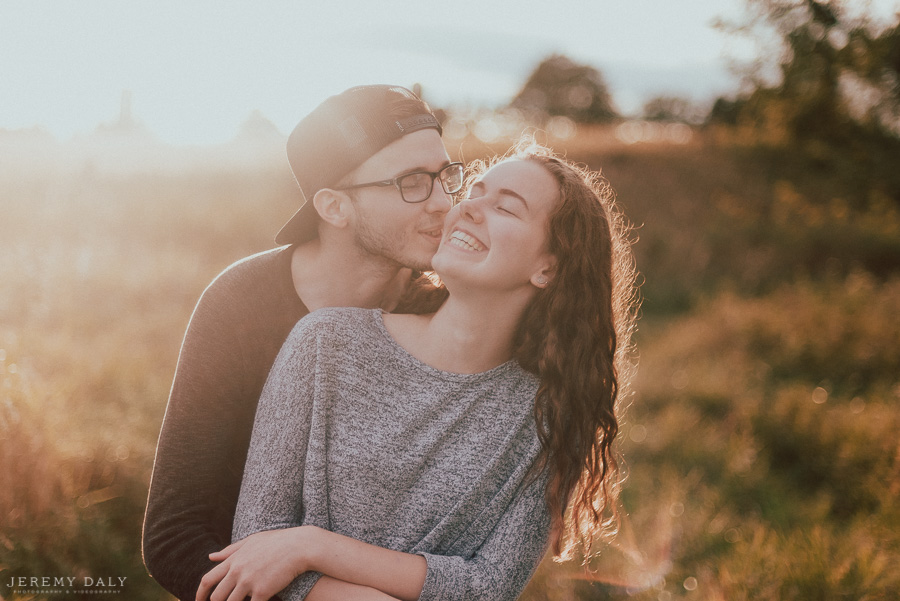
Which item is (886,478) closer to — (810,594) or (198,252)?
(810,594)

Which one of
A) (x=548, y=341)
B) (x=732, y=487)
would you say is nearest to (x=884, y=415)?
(x=732, y=487)

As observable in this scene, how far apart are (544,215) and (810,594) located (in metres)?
2.85

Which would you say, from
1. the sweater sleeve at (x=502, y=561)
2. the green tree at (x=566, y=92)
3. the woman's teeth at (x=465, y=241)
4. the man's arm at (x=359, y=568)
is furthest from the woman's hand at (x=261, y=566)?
the green tree at (x=566, y=92)

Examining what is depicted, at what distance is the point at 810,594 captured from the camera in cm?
353

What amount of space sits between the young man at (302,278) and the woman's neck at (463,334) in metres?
0.36

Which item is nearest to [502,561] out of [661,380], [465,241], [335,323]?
[335,323]

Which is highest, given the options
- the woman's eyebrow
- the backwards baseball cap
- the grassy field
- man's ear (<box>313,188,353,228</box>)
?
the backwards baseball cap

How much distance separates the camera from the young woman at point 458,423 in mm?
1861

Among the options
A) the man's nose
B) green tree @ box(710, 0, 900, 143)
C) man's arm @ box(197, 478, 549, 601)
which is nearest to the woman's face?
the man's nose

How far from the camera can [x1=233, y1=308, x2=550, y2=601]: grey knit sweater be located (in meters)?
1.90

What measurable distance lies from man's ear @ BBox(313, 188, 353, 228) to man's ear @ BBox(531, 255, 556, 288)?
755 millimetres

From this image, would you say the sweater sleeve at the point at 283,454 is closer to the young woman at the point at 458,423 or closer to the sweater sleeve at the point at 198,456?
the young woman at the point at 458,423

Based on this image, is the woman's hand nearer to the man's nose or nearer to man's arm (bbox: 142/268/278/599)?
man's arm (bbox: 142/268/278/599)

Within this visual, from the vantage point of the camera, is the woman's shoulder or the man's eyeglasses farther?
the man's eyeglasses
